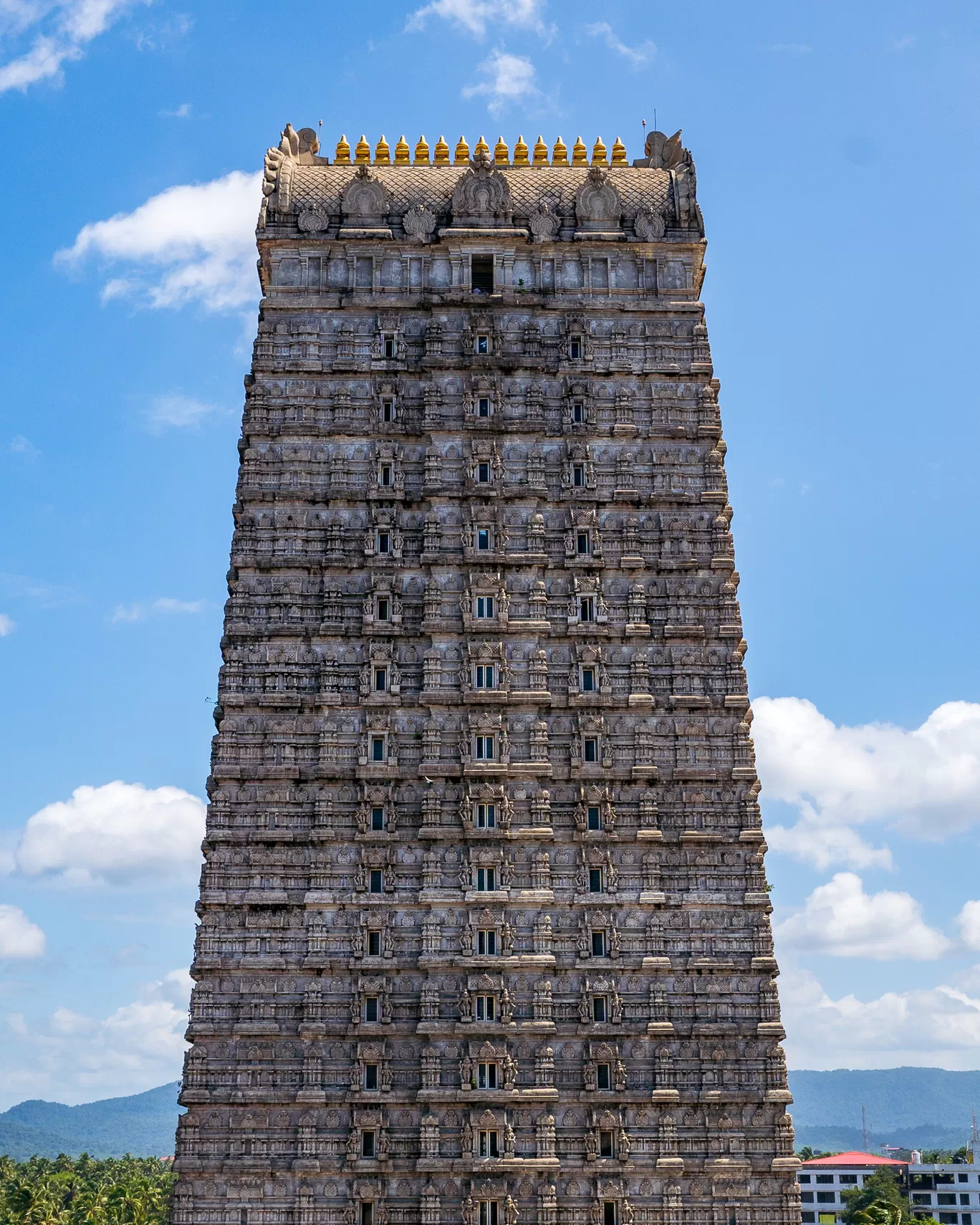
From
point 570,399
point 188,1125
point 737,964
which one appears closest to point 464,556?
point 570,399

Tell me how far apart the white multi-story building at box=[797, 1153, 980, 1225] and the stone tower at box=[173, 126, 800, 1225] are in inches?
2909

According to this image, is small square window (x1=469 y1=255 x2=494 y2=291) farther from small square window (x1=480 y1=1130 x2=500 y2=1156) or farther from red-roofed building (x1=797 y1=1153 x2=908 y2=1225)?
red-roofed building (x1=797 y1=1153 x2=908 y2=1225)

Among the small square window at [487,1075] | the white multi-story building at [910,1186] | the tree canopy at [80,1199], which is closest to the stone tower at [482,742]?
the small square window at [487,1075]

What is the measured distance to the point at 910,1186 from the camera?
118375 mm

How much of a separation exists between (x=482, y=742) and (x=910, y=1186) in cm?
8764

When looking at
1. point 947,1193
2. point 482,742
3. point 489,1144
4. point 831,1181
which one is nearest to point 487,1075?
point 489,1144

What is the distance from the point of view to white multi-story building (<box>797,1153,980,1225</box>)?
11406cm

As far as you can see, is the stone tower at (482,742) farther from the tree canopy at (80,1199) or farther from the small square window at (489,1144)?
the tree canopy at (80,1199)

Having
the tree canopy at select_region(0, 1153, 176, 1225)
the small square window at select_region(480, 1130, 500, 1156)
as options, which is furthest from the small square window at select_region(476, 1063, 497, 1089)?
the tree canopy at select_region(0, 1153, 176, 1225)

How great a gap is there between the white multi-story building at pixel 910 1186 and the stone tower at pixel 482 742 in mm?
73885

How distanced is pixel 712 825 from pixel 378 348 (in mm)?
19018

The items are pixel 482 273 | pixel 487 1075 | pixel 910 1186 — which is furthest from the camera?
pixel 910 1186

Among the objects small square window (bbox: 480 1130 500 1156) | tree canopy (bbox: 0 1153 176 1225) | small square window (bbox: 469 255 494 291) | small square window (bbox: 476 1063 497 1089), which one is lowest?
small square window (bbox: 480 1130 500 1156)

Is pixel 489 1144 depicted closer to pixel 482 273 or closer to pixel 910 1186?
pixel 482 273
